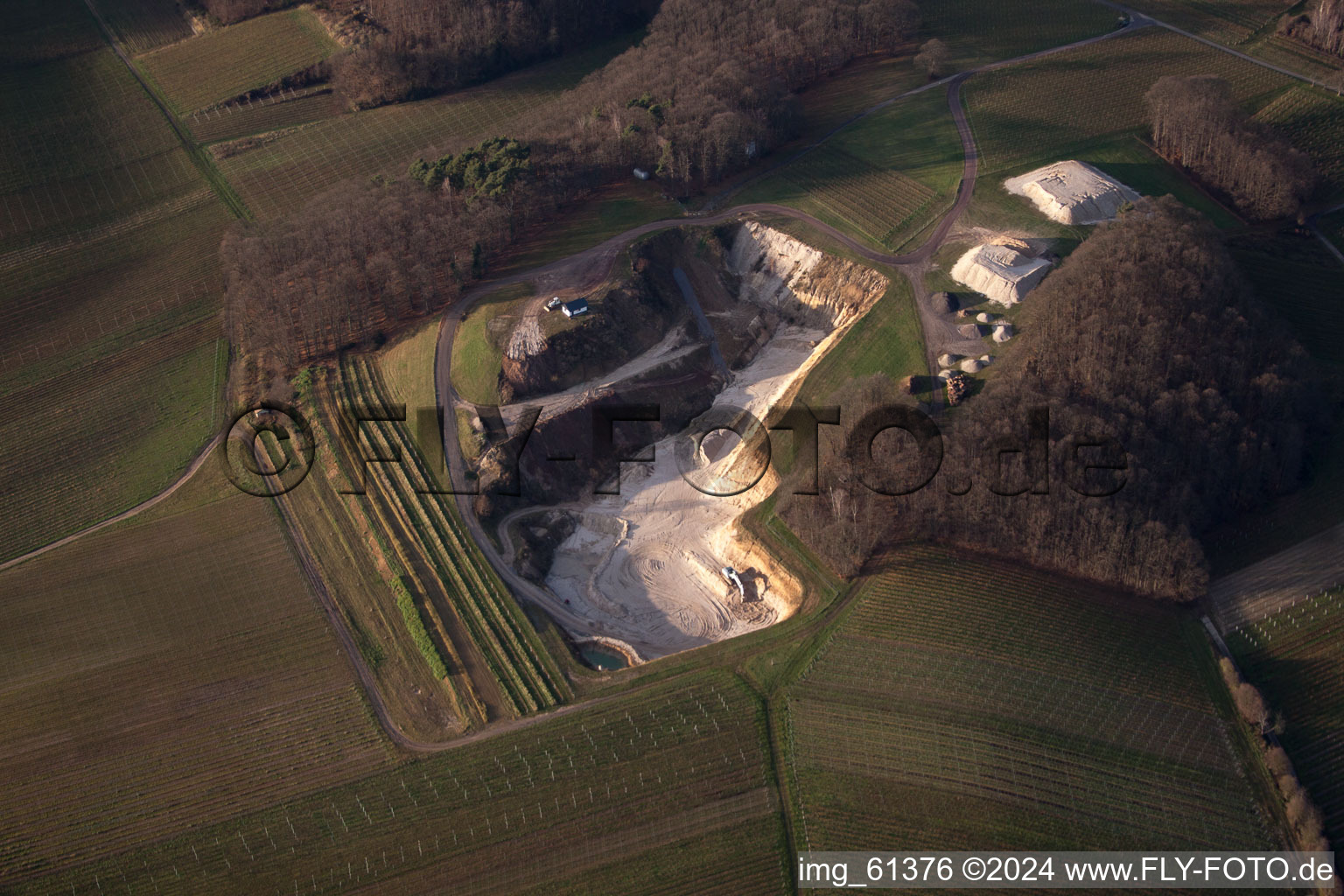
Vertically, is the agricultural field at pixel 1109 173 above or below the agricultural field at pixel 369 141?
below

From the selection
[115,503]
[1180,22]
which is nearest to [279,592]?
[115,503]

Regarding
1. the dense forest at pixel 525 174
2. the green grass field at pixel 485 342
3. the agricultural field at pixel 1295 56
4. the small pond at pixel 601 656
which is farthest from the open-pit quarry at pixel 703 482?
the agricultural field at pixel 1295 56

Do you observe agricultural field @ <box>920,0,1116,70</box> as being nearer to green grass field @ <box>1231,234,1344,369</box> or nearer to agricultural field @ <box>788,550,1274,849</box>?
green grass field @ <box>1231,234,1344,369</box>

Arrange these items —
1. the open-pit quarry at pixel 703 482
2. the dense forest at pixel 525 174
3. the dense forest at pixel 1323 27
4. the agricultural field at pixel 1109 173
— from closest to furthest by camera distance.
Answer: the open-pit quarry at pixel 703 482
the agricultural field at pixel 1109 173
the dense forest at pixel 525 174
the dense forest at pixel 1323 27

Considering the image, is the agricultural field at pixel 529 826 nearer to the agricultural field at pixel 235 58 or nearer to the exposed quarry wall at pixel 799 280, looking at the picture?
the exposed quarry wall at pixel 799 280

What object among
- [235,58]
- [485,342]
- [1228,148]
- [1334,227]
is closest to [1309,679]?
[1334,227]

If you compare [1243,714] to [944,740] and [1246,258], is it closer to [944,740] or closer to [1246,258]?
[944,740]
